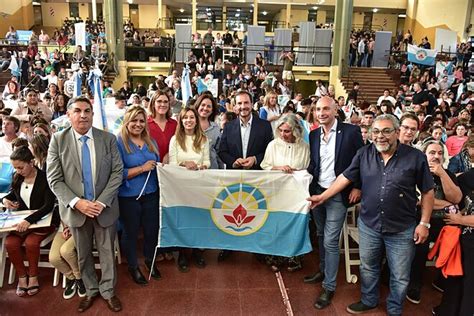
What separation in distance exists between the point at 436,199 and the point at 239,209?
1784mm

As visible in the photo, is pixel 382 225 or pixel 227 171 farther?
pixel 227 171

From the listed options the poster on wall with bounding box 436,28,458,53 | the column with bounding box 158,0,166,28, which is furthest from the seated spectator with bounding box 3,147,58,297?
the column with bounding box 158,0,166,28

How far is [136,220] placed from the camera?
3.67 m

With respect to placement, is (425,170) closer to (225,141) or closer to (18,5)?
(225,141)

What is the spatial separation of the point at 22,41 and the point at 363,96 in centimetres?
1757

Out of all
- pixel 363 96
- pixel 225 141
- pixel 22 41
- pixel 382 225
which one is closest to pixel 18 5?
pixel 22 41

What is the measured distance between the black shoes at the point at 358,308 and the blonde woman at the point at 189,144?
1872 mm

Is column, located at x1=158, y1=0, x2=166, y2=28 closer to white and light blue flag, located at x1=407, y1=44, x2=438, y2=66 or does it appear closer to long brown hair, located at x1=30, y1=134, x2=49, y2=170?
white and light blue flag, located at x1=407, y1=44, x2=438, y2=66

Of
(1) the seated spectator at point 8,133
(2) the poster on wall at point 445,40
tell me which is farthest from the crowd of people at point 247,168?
(2) the poster on wall at point 445,40

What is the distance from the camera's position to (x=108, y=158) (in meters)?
3.29

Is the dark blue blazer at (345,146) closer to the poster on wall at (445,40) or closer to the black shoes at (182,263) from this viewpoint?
the black shoes at (182,263)

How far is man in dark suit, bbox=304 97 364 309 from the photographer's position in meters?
3.36

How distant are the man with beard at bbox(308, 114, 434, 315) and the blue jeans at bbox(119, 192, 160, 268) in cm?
176

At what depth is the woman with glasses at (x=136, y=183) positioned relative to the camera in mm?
3510
